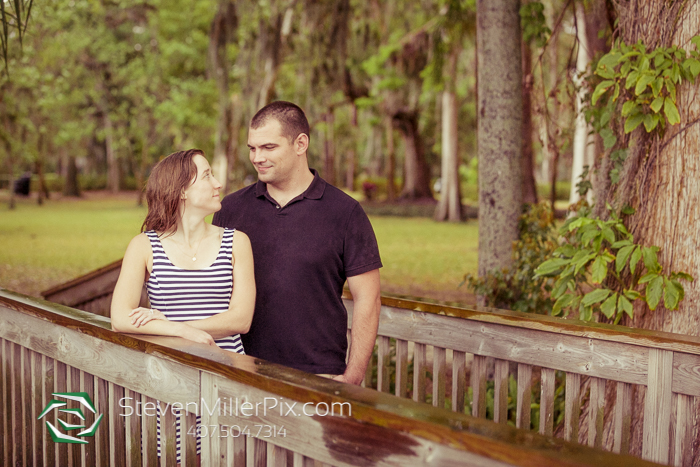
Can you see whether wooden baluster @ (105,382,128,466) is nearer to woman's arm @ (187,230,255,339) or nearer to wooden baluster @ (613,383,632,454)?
woman's arm @ (187,230,255,339)

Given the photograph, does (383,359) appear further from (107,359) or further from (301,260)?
(107,359)

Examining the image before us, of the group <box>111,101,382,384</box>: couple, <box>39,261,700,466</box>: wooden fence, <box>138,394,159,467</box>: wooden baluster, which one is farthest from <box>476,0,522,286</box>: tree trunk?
<box>138,394,159,467</box>: wooden baluster

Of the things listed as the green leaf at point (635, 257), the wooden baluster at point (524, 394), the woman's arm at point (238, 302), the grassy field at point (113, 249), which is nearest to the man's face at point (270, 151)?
the woman's arm at point (238, 302)

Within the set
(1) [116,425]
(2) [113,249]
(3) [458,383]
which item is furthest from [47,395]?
(2) [113,249]

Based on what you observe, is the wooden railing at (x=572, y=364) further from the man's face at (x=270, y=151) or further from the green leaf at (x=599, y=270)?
the man's face at (x=270, y=151)

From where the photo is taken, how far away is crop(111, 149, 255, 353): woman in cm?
249

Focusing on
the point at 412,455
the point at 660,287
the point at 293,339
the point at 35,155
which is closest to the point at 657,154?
the point at 660,287

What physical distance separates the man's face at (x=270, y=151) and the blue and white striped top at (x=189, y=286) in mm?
403

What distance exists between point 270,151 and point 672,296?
203cm

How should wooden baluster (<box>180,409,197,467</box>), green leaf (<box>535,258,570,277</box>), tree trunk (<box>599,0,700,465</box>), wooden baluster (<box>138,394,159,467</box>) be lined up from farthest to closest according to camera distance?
green leaf (<box>535,258,570,277</box>), tree trunk (<box>599,0,700,465</box>), wooden baluster (<box>138,394,159,467</box>), wooden baluster (<box>180,409,197,467</box>)

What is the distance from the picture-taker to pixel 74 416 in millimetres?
2910

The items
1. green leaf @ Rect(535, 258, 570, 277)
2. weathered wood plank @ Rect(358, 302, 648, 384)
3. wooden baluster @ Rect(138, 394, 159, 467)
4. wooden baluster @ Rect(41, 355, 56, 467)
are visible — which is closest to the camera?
wooden baluster @ Rect(138, 394, 159, 467)

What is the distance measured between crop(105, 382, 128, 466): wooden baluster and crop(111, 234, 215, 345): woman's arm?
0.91 feet

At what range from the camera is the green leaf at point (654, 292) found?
3291 millimetres
